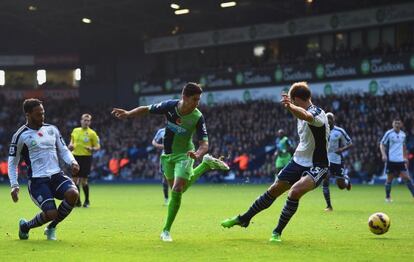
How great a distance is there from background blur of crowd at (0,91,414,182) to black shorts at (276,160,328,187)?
24933 millimetres

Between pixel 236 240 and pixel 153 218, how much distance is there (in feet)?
16.5

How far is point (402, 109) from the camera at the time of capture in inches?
1497

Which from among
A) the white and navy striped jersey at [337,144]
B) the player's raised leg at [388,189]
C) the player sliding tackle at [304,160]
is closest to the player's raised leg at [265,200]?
the player sliding tackle at [304,160]

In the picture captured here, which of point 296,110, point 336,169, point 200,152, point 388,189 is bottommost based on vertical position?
point 388,189

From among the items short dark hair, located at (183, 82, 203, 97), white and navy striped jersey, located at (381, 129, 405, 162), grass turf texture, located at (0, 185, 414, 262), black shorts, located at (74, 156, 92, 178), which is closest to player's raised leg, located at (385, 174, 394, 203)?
white and navy striped jersey, located at (381, 129, 405, 162)

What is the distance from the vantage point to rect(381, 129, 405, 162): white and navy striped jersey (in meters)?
22.6

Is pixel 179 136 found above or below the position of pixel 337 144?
above

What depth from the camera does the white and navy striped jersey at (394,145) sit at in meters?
22.6

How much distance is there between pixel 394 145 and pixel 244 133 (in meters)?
22.2

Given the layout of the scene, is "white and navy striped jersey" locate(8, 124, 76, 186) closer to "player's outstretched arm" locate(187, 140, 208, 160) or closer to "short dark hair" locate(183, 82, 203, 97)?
"player's outstretched arm" locate(187, 140, 208, 160)

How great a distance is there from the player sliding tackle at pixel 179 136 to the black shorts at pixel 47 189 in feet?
4.18

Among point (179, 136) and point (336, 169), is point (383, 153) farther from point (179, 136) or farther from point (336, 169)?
point (179, 136)

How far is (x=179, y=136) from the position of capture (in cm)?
1198

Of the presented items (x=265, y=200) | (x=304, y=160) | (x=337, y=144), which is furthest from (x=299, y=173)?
(x=337, y=144)
